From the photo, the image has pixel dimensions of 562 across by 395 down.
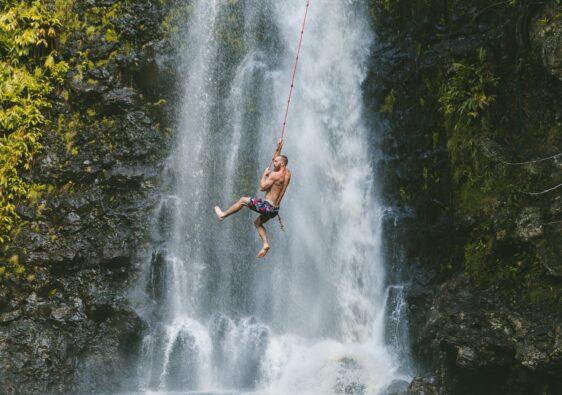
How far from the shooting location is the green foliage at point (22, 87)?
14.9m

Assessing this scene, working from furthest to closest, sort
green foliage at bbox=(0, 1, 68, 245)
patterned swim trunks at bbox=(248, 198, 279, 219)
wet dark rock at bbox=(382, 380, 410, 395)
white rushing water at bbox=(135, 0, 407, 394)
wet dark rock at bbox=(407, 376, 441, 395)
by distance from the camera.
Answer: green foliage at bbox=(0, 1, 68, 245) → white rushing water at bbox=(135, 0, 407, 394) → wet dark rock at bbox=(382, 380, 410, 395) → wet dark rock at bbox=(407, 376, 441, 395) → patterned swim trunks at bbox=(248, 198, 279, 219)

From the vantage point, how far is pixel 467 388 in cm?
1108

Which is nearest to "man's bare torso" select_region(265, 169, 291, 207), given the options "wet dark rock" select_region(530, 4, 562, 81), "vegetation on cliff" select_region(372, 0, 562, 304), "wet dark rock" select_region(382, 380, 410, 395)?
"vegetation on cliff" select_region(372, 0, 562, 304)

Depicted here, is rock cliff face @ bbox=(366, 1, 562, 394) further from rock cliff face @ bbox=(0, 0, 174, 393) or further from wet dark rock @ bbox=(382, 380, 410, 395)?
rock cliff face @ bbox=(0, 0, 174, 393)

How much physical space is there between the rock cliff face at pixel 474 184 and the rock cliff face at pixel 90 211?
611 centimetres

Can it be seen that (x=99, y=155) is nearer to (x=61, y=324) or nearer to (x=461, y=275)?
(x=61, y=324)

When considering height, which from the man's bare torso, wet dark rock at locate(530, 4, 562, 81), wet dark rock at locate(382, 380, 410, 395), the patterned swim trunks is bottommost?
wet dark rock at locate(382, 380, 410, 395)

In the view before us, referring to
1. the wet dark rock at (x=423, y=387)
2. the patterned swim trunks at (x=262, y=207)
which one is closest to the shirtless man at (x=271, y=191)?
the patterned swim trunks at (x=262, y=207)

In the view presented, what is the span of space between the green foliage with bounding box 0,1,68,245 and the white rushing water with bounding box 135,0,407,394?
3.34 metres

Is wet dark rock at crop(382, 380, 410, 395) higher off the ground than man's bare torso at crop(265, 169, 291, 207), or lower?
lower

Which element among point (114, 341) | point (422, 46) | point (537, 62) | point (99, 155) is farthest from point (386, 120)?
point (114, 341)

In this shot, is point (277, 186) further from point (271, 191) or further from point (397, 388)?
point (397, 388)

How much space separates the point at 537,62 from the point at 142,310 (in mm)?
10293

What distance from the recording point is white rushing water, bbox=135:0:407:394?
1411 cm
